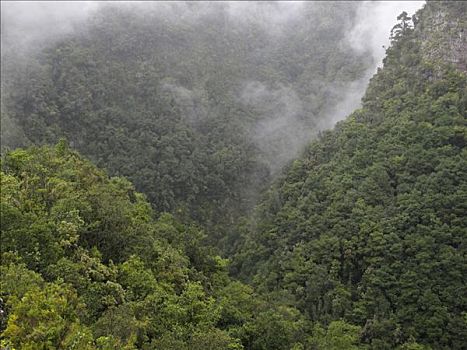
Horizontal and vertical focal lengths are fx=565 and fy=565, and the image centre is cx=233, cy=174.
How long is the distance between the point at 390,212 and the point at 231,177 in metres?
43.5

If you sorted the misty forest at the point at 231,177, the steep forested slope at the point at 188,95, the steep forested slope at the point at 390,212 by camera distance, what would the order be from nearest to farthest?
the misty forest at the point at 231,177, the steep forested slope at the point at 390,212, the steep forested slope at the point at 188,95

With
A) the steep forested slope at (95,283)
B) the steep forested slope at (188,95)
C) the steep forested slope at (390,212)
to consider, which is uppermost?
the steep forested slope at (188,95)

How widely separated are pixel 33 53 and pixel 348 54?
64.5 meters

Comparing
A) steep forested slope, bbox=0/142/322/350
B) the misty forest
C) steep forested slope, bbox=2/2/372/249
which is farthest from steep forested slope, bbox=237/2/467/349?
steep forested slope, bbox=2/2/372/249

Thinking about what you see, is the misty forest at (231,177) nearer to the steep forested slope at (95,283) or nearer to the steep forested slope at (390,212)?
the steep forested slope at (95,283)

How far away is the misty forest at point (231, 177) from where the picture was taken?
28406 mm

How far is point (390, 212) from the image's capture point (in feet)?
181

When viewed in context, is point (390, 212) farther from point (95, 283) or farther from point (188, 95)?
point (188, 95)

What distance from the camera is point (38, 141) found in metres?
79.1

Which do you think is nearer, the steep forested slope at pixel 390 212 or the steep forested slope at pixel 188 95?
the steep forested slope at pixel 390 212

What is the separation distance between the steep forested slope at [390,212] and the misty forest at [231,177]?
0.21 meters

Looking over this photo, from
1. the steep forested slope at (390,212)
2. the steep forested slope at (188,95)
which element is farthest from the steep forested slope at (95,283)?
the steep forested slope at (188,95)

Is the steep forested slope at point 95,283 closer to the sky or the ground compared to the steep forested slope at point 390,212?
closer to the ground

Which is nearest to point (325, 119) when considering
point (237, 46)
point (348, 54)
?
point (348, 54)
